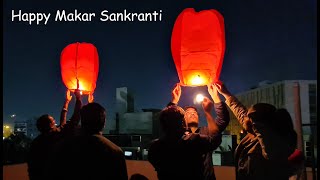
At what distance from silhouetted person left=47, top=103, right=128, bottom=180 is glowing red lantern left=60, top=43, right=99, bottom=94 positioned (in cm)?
256

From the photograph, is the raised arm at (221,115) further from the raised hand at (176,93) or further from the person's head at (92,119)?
the person's head at (92,119)

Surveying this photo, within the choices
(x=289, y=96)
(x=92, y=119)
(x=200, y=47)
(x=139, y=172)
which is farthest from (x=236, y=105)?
(x=289, y=96)

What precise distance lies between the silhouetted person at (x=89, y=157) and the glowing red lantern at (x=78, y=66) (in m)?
2.56

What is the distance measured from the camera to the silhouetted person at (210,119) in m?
3.23

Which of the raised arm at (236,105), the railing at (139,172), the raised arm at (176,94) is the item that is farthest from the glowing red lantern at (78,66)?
the railing at (139,172)

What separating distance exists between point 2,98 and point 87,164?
3030 mm

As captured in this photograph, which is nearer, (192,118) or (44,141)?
(44,141)

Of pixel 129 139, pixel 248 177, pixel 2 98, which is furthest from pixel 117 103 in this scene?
pixel 248 177

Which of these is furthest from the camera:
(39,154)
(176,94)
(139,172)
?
(139,172)

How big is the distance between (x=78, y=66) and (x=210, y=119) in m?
2.73

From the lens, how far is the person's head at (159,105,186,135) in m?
2.95

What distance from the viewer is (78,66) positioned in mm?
5277

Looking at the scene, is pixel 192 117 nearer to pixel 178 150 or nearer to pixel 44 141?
pixel 178 150

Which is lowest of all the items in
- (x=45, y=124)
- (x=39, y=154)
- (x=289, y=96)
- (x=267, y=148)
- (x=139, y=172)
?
(x=139, y=172)
